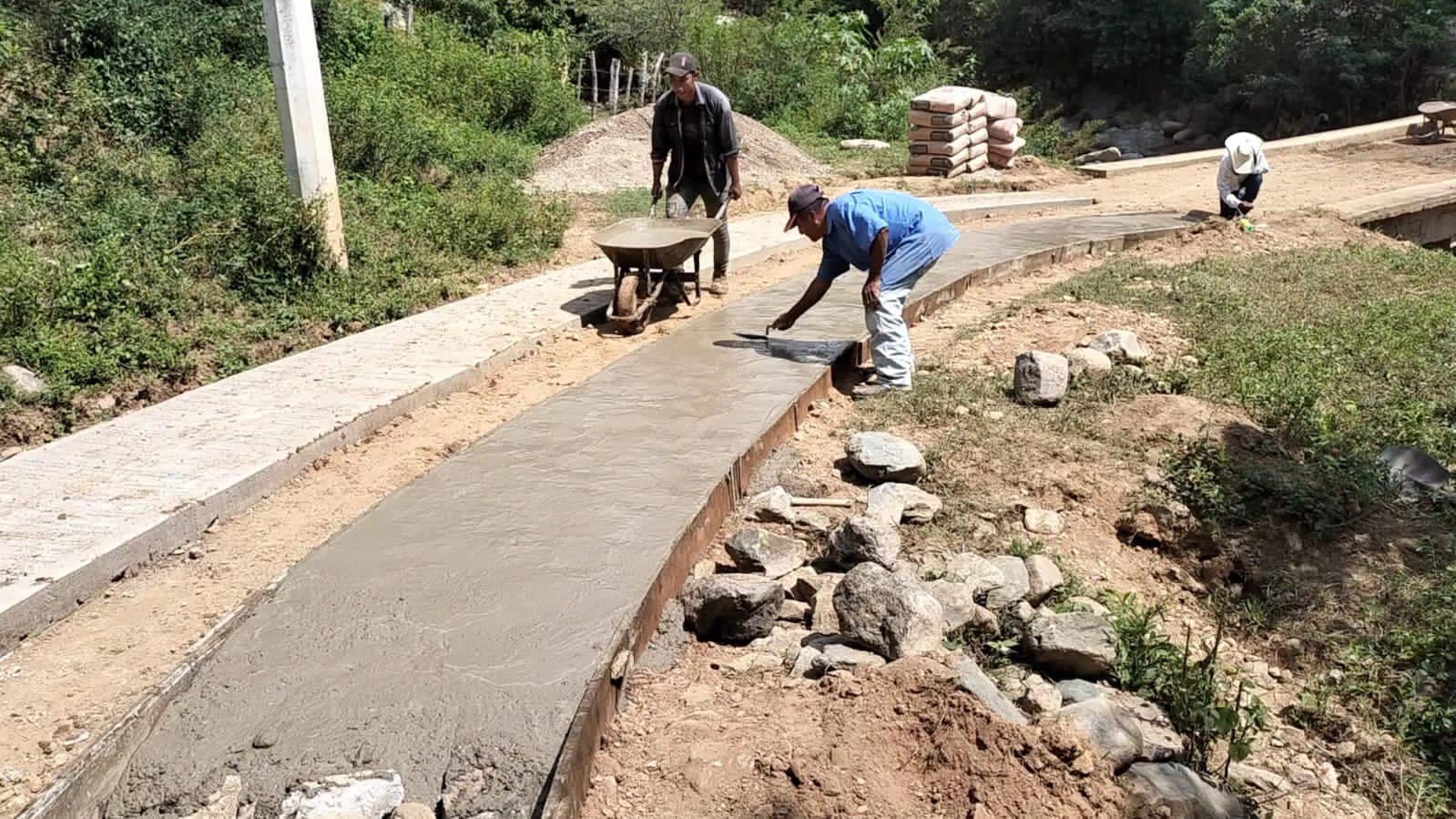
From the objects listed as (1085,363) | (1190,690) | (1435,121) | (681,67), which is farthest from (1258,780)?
(1435,121)

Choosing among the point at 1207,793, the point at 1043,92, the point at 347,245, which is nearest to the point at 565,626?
the point at 1207,793

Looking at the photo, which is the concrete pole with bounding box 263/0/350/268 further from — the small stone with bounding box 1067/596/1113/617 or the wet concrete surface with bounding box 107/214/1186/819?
the small stone with bounding box 1067/596/1113/617

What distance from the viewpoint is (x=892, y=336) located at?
5.63 meters

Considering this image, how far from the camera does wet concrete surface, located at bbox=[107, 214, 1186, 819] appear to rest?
2650 mm

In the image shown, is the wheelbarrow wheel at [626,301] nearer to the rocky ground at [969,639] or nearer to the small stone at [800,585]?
the rocky ground at [969,639]

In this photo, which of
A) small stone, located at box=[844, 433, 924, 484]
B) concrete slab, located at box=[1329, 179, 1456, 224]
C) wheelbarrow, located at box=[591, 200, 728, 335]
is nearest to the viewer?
small stone, located at box=[844, 433, 924, 484]

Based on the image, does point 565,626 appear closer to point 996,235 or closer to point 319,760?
point 319,760

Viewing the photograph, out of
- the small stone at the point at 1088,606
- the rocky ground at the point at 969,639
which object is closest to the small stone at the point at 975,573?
the rocky ground at the point at 969,639

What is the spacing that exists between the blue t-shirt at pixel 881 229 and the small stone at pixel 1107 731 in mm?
2990

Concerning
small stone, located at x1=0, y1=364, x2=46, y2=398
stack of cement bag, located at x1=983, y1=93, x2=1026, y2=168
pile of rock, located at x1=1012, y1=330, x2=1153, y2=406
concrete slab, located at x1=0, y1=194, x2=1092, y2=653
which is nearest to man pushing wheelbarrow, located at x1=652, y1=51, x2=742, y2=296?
concrete slab, located at x1=0, y1=194, x2=1092, y2=653

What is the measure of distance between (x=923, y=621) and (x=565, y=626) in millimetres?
1095

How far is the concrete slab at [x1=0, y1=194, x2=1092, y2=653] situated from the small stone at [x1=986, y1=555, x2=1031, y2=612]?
2947 mm

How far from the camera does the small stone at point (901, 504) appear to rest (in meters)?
4.31

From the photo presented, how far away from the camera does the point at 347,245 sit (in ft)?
24.8
